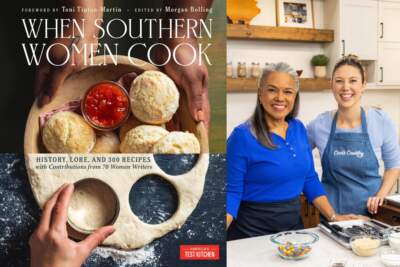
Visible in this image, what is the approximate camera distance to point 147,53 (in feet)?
2.85

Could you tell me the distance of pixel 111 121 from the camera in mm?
864

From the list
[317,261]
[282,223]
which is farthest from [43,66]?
[282,223]

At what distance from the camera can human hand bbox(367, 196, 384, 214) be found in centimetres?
192

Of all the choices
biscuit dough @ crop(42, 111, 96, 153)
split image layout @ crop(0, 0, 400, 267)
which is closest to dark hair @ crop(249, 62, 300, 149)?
split image layout @ crop(0, 0, 400, 267)

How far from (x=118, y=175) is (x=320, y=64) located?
10.1 ft

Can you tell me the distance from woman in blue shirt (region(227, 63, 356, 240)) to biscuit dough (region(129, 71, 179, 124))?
2.82 ft

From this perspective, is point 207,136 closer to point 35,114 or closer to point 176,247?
point 176,247

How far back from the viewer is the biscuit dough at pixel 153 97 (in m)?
0.86

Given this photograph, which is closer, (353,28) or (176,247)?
(176,247)

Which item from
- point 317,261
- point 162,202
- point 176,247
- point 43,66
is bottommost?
point 317,261

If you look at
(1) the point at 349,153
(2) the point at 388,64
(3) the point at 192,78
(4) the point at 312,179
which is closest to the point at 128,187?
(3) the point at 192,78

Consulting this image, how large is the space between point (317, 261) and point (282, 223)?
Result: 34cm

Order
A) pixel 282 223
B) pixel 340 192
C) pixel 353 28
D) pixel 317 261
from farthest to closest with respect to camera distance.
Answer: pixel 353 28, pixel 340 192, pixel 282 223, pixel 317 261

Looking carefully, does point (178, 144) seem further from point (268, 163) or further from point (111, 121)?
point (268, 163)
